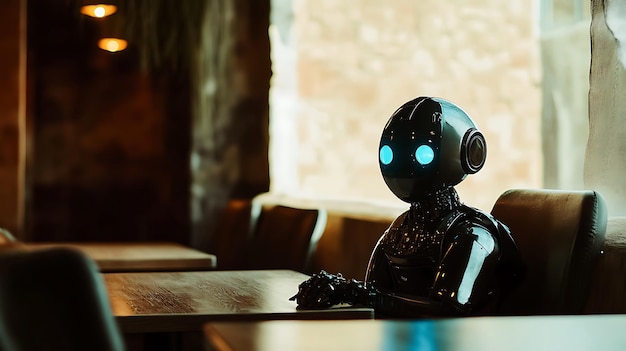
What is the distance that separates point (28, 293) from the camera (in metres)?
0.73

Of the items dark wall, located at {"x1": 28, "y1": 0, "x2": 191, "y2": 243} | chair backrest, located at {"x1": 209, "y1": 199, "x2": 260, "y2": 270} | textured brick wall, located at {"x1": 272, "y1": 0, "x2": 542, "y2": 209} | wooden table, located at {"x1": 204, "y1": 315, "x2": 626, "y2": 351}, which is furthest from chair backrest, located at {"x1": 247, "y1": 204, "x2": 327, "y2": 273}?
wooden table, located at {"x1": 204, "y1": 315, "x2": 626, "y2": 351}

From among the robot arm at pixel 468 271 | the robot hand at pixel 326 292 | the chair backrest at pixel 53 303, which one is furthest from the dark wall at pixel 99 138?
the chair backrest at pixel 53 303

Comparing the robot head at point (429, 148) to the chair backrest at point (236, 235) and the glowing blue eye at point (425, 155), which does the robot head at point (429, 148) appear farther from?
the chair backrest at point (236, 235)

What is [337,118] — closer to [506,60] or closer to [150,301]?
[506,60]

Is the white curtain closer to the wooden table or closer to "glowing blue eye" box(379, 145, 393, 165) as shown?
"glowing blue eye" box(379, 145, 393, 165)

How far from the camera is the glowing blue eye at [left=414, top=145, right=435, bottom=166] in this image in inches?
70.5

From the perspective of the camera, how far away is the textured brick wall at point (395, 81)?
293 centimetres

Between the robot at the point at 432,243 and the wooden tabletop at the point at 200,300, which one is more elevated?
the robot at the point at 432,243

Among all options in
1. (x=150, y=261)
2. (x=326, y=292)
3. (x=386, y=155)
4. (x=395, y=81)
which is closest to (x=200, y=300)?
(x=326, y=292)

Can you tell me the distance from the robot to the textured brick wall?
2.54 feet

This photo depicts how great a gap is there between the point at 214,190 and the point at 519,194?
2558 millimetres

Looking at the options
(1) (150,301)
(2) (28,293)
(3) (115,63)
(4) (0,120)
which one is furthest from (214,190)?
(2) (28,293)

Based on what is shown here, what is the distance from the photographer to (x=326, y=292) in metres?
1.72

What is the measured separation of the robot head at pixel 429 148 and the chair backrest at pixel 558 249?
0.56 feet
